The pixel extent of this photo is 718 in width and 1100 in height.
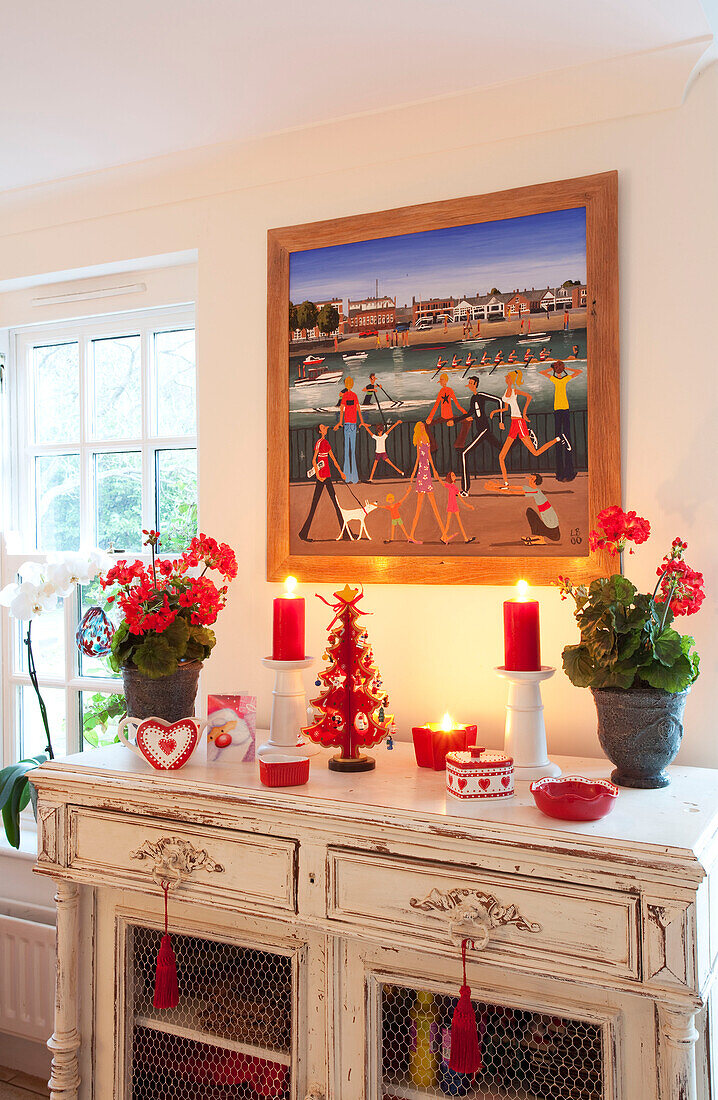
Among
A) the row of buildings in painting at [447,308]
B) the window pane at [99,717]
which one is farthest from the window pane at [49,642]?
the row of buildings in painting at [447,308]

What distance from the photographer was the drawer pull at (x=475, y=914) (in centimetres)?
123

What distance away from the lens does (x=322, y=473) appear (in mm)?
1868

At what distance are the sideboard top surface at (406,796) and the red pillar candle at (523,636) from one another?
0.21 m

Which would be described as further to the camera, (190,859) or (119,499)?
(119,499)

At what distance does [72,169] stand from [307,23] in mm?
879

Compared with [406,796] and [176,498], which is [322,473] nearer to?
[176,498]

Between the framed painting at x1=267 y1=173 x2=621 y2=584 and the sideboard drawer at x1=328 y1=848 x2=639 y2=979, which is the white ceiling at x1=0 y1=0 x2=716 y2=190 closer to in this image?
the framed painting at x1=267 y1=173 x2=621 y2=584

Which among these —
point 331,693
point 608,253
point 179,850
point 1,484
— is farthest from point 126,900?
point 608,253

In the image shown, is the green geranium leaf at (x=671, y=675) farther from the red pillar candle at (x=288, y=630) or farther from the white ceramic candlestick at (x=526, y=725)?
the red pillar candle at (x=288, y=630)

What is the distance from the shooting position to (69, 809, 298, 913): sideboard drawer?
4.64 ft

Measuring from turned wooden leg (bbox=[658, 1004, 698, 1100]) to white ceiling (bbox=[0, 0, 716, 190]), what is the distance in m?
1.58

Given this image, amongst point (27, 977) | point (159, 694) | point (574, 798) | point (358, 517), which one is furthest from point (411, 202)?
point (27, 977)

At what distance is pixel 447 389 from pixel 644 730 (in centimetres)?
78

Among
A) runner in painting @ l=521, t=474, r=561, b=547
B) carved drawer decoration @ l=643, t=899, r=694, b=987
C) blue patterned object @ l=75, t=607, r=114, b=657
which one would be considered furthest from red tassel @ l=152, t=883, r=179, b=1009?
runner in painting @ l=521, t=474, r=561, b=547
